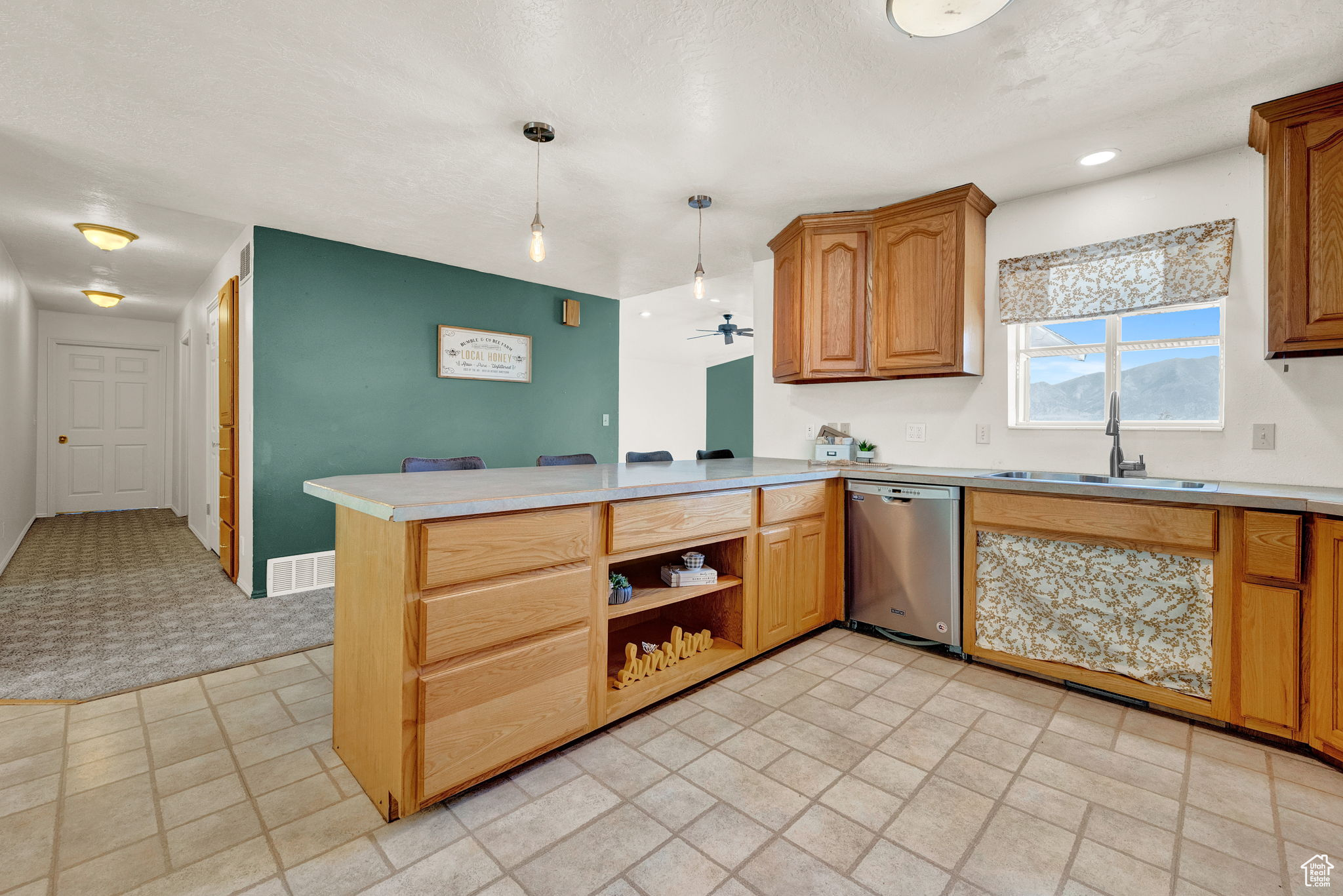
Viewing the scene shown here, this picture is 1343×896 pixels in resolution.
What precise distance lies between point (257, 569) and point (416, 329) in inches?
75.6

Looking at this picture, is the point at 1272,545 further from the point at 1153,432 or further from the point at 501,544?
the point at 501,544

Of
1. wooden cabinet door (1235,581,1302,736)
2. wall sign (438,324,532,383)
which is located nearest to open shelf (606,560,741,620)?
wooden cabinet door (1235,581,1302,736)

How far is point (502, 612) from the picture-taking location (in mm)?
1675

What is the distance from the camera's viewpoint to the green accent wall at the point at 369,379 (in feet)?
12.1

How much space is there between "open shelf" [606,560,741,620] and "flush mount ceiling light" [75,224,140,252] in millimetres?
4001

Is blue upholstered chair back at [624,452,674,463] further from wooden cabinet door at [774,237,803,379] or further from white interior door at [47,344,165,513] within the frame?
white interior door at [47,344,165,513]

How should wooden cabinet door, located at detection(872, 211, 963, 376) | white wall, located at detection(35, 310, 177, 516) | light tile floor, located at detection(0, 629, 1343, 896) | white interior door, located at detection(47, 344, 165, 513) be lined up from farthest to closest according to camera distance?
white interior door, located at detection(47, 344, 165, 513) < white wall, located at detection(35, 310, 177, 516) < wooden cabinet door, located at detection(872, 211, 963, 376) < light tile floor, located at detection(0, 629, 1343, 896)

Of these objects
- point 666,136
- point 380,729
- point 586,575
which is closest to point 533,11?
point 666,136

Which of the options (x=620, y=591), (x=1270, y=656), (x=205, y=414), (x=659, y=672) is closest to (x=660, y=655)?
(x=659, y=672)

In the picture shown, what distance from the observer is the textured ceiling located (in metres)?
1.82

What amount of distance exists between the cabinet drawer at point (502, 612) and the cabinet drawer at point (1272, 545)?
226 centimetres

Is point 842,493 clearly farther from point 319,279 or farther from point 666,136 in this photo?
point 319,279

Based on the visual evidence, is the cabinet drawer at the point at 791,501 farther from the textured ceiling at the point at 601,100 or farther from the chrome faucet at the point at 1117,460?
the textured ceiling at the point at 601,100

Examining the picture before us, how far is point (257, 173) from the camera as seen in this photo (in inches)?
113
